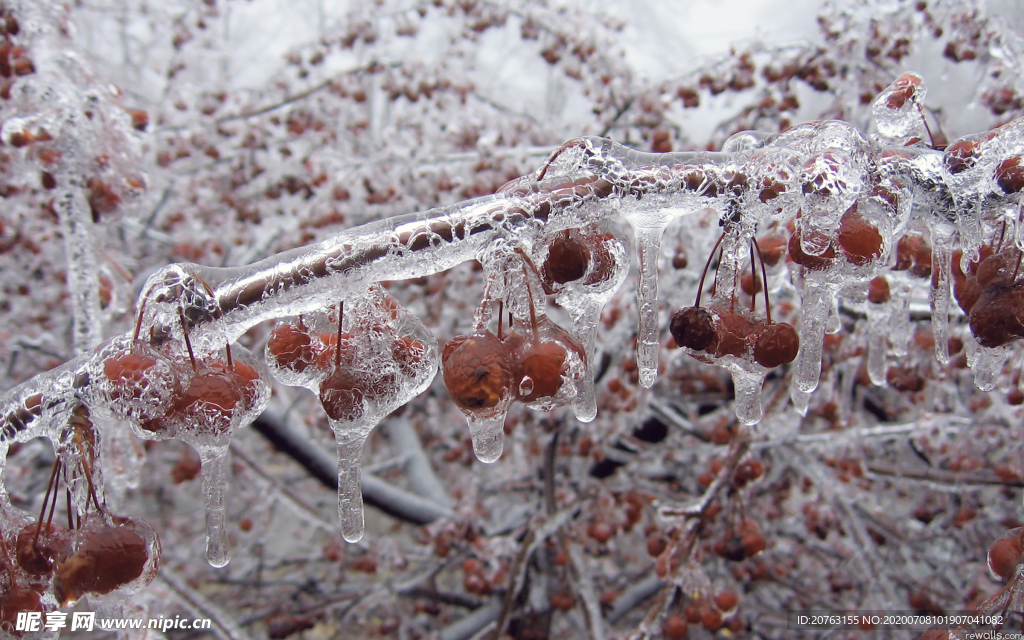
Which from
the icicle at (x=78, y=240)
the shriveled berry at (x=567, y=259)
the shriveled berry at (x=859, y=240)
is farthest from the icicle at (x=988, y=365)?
the icicle at (x=78, y=240)

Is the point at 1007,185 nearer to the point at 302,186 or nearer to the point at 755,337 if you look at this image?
the point at 755,337

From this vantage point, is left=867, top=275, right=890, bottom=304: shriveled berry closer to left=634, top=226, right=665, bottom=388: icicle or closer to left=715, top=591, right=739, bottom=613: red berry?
left=634, top=226, right=665, bottom=388: icicle

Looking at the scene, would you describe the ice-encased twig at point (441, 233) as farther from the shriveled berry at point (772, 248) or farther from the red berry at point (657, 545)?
the red berry at point (657, 545)

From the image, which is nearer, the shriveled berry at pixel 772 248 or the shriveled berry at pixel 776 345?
the shriveled berry at pixel 776 345

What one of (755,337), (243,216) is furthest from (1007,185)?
(243,216)

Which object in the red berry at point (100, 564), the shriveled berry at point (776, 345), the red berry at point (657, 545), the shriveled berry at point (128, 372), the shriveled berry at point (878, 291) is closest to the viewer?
the shriveled berry at point (128, 372)

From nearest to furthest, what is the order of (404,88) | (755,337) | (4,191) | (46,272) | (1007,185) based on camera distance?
1. (1007,185)
2. (755,337)
3. (4,191)
4. (46,272)
5. (404,88)

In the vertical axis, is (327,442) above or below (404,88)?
below
